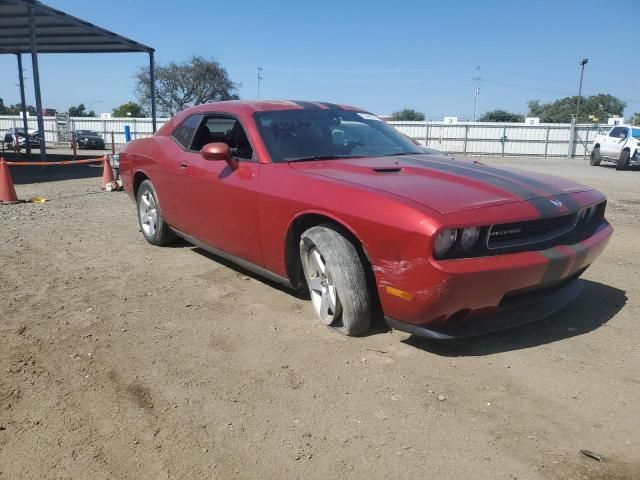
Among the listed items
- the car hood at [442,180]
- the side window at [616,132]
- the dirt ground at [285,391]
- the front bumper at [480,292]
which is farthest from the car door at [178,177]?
the side window at [616,132]

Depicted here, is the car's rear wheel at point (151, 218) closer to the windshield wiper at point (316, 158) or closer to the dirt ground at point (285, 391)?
the dirt ground at point (285, 391)

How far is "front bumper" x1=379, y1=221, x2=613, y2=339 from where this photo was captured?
2.74 meters

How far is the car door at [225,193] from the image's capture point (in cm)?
392

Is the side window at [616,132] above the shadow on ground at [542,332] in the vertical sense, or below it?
above

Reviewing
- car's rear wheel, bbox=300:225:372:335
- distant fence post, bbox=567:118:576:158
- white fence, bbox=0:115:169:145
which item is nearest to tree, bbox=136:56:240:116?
white fence, bbox=0:115:169:145

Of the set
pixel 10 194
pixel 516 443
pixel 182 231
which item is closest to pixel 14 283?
pixel 182 231

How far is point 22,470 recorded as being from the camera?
2.18 m

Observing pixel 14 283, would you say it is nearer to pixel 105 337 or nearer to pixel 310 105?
pixel 105 337

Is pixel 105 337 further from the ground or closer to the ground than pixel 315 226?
closer to the ground

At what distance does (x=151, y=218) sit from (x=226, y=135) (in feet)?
5.67

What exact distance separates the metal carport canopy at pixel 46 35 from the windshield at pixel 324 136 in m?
13.4

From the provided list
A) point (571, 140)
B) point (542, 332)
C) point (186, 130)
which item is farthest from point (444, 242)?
point (571, 140)

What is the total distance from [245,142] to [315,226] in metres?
1.13

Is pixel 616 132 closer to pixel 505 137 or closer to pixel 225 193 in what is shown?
pixel 505 137
